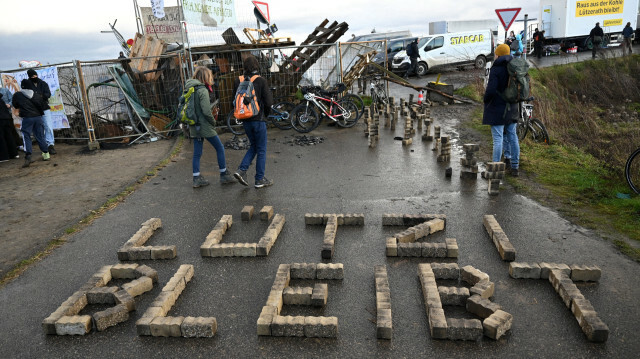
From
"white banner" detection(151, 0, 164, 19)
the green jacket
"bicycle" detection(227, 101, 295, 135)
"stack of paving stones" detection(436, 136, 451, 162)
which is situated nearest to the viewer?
the green jacket

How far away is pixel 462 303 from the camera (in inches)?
145

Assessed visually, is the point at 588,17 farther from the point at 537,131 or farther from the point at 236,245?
the point at 236,245

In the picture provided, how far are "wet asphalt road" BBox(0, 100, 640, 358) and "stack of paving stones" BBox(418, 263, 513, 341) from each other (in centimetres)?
7

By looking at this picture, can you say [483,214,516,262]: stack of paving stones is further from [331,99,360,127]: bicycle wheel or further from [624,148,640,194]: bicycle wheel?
[331,99,360,127]: bicycle wheel

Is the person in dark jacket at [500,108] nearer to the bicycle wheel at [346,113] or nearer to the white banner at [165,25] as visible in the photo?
the bicycle wheel at [346,113]

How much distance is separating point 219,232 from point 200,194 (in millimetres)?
2070

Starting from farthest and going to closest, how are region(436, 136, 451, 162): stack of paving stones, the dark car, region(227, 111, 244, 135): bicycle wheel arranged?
the dark car → region(227, 111, 244, 135): bicycle wheel → region(436, 136, 451, 162): stack of paving stones

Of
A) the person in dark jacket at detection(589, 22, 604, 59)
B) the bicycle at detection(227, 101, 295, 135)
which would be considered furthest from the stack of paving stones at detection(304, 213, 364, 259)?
the person in dark jacket at detection(589, 22, 604, 59)

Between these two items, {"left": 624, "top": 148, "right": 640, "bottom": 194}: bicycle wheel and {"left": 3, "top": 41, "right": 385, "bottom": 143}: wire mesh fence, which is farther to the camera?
{"left": 3, "top": 41, "right": 385, "bottom": 143}: wire mesh fence

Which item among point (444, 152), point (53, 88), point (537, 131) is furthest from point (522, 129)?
point (53, 88)

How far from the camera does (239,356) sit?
3.18m

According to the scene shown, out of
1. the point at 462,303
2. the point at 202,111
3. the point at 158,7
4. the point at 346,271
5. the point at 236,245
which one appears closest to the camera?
the point at 462,303

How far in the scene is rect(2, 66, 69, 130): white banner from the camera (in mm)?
11430

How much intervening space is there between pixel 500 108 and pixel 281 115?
6.89 metres
